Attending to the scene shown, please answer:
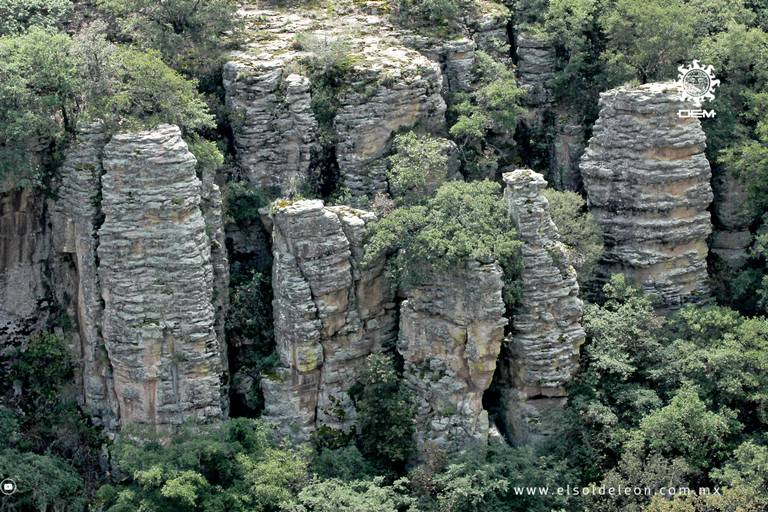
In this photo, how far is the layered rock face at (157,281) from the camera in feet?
133

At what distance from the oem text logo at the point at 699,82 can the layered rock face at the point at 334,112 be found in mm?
7140

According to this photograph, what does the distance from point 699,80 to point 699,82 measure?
0.07 meters

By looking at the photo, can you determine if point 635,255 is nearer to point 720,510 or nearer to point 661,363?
point 661,363

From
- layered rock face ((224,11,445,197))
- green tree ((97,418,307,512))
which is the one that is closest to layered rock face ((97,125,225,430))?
green tree ((97,418,307,512))

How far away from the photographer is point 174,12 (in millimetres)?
46344

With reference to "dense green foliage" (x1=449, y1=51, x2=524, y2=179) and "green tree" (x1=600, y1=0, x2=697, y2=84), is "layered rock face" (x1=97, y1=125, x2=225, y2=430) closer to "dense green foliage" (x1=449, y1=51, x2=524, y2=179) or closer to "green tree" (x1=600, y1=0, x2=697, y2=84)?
"dense green foliage" (x1=449, y1=51, x2=524, y2=179)

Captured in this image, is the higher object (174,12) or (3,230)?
(174,12)

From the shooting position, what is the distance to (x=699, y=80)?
1810 inches

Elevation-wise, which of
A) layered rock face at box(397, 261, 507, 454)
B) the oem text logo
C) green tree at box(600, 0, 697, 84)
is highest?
green tree at box(600, 0, 697, 84)

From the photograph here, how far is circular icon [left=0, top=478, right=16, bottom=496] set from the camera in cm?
4072

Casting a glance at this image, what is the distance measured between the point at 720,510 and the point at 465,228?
9.77 m

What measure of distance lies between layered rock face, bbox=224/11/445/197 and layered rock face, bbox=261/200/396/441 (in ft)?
8.41

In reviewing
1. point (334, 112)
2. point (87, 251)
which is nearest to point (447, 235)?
point (334, 112)

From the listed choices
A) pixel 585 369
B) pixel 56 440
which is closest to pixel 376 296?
pixel 585 369
